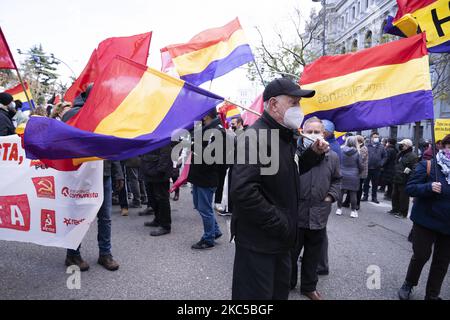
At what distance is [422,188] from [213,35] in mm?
4521

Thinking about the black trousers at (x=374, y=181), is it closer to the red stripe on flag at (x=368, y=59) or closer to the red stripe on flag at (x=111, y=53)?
the red stripe on flag at (x=368, y=59)

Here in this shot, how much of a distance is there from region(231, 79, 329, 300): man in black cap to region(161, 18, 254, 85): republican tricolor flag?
359 cm

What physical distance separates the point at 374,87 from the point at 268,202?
238 cm

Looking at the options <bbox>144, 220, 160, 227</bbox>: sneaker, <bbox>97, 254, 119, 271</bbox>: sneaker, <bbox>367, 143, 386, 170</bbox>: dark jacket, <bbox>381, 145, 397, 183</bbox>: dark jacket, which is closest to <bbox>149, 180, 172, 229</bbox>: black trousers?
<bbox>144, 220, 160, 227</bbox>: sneaker

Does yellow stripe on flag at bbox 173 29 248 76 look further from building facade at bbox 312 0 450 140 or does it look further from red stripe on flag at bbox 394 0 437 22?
building facade at bbox 312 0 450 140

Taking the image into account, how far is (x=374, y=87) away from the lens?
3773 mm

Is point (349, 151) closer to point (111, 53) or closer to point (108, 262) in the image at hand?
point (111, 53)

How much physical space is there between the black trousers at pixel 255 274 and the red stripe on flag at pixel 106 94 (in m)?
1.77

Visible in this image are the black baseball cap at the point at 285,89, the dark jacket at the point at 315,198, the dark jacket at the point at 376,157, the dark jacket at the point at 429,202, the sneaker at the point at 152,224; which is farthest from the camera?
the dark jacket at the point at 376,157

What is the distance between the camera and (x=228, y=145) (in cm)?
482

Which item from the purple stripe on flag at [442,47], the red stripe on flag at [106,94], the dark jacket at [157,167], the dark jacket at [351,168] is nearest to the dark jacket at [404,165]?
the dark jacket at [351,168]

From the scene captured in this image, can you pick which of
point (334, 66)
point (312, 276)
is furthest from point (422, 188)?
point (334, 66)

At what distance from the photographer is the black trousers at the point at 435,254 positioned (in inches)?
135

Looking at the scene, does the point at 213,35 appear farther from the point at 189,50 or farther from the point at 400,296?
the point at 400,296
